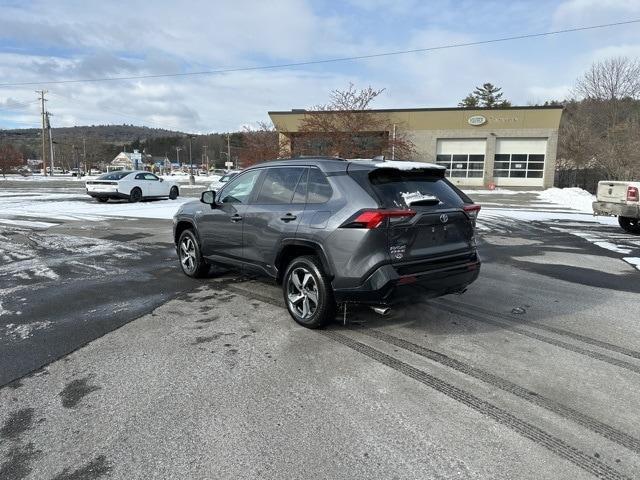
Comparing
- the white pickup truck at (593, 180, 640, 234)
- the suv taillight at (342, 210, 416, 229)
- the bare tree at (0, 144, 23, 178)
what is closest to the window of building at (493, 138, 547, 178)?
the white pickup truck at (593, 180, 640, 234)

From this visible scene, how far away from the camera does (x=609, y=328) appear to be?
5.02m

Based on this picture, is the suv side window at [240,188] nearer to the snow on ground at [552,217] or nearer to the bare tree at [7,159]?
the snow on ground at [552,217]

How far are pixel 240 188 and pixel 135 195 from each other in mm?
17037

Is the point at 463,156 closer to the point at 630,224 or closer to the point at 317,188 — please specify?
the point at 630,224

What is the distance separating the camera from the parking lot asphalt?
2.72 meters

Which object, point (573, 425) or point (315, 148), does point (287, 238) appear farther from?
point (315, 148)

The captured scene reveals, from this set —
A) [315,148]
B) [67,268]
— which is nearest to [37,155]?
[315,148]

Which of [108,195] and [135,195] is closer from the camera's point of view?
[108,195]

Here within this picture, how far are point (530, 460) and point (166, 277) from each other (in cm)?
575

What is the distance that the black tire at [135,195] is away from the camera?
21188 mm

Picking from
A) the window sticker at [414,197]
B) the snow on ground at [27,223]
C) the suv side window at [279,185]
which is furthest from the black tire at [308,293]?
the snow on ground at [27,223]

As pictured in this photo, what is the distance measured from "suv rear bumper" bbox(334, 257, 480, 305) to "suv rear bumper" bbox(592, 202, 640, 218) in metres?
9.40

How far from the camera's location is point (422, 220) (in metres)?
4.42

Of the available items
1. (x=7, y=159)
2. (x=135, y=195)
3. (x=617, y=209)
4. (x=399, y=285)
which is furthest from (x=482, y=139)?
(x=7, y=159)
